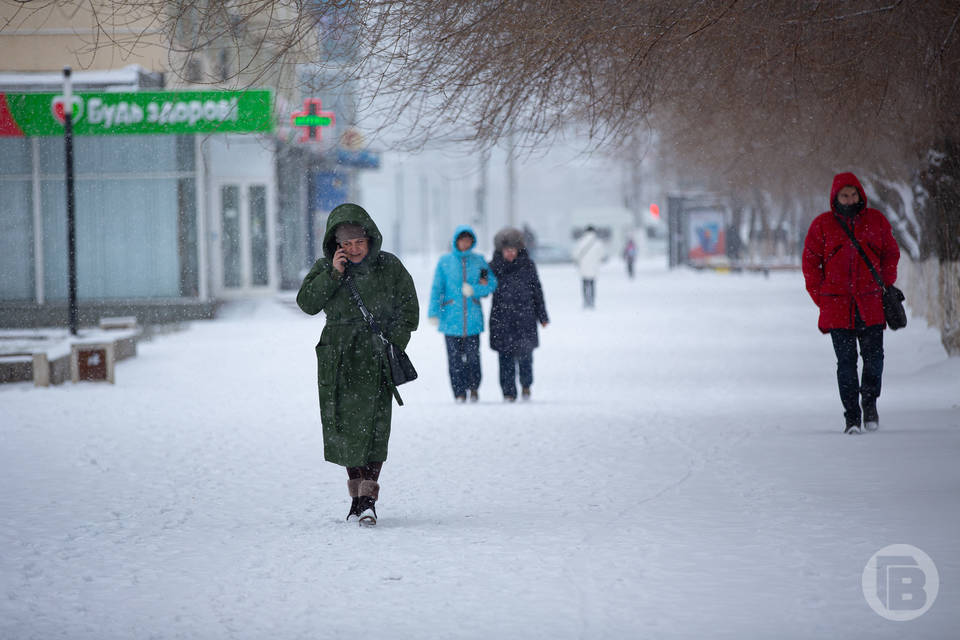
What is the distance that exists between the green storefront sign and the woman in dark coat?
12.2m

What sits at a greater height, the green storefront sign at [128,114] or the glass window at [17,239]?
the green storefront sign at [128,114]

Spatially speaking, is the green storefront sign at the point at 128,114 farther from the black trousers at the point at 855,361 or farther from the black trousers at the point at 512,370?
the black trousers at the point at 855,361

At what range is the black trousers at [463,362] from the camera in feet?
38.6

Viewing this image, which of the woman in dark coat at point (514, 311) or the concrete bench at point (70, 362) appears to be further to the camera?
the concrete bench at point (70, 362)

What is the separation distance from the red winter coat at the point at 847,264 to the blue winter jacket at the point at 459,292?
12.3ft

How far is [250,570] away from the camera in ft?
18.0

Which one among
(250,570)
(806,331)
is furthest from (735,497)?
(806,331)

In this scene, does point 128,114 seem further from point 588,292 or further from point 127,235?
point 588,292

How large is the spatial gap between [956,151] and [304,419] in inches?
269

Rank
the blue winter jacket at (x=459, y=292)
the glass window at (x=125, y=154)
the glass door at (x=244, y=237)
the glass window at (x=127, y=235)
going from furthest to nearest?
the glass door at (x=244, y=237)
the glass window at (x=127, y=235)
the glass window at (x=125, y=154)
the blue winter jacket at (x=459, y=292)

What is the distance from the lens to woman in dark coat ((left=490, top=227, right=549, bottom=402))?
1177 centimetres

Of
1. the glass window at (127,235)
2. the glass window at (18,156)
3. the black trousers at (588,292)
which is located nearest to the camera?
the glass window at (18,156)

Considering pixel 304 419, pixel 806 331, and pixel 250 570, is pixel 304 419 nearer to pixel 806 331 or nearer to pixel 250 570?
pixel 250 570

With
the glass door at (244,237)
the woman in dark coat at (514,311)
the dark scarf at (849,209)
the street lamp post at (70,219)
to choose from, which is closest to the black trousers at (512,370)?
the woman in dark coat at (514,311)
